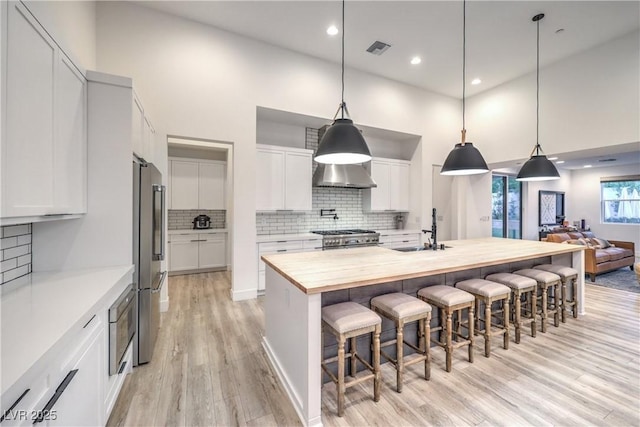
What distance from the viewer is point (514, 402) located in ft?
6.26

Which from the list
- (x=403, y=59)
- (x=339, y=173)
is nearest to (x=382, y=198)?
(x=339, y=173)

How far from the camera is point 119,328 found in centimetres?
174

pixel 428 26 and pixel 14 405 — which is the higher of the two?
pixel 428 26

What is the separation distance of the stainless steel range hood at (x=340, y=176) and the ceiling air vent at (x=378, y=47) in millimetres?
1834

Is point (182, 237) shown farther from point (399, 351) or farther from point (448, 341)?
point (448, 341)

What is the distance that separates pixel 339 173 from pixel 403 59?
85.2 inches

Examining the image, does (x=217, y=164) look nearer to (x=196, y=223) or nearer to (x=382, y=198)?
(x=196, y=223)

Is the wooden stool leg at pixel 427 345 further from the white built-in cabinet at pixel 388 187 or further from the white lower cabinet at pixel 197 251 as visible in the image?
the white lower cabinet at pixel 197 251

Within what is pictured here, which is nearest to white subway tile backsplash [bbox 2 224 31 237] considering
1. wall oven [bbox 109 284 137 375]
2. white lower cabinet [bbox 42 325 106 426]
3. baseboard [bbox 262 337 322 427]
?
wall oven [bbox 109 284 137 375]

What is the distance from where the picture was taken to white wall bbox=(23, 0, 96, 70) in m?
1.65

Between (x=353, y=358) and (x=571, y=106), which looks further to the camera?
(x=571, y=106)

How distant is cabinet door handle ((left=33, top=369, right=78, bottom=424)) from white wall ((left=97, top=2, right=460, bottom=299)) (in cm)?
277

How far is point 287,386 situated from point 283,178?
10.3ft

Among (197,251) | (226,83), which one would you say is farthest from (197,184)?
(226,83)
